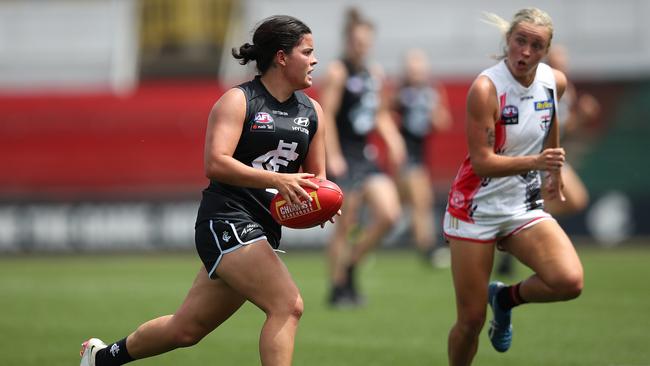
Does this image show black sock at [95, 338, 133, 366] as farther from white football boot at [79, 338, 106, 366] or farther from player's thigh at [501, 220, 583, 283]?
player's thigh at [501, 220, 583, 283]

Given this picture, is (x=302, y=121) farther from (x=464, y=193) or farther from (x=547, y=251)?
(x=547, y=251)

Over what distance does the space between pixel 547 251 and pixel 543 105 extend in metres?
0.88

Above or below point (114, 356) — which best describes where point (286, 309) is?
above

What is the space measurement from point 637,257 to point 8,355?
11162mm

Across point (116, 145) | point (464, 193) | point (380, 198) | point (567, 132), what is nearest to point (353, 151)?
point (380, 198)

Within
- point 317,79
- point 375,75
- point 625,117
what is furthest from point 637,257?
point 317,79

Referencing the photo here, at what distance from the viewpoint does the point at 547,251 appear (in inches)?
250

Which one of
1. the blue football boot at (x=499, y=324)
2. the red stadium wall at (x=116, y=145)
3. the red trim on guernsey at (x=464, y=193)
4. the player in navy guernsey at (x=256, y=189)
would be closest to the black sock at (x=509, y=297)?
the blue football boot at (x=499, y=324)

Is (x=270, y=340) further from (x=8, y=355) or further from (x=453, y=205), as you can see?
(x=8, y=355)

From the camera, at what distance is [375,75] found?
11891 mm

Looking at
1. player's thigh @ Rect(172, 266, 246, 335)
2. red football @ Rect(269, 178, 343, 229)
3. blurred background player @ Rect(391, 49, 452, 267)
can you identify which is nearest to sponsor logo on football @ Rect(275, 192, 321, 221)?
red football @ Rect(269, 178, 343, 229)

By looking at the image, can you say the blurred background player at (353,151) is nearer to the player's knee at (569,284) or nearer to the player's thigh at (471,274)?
the player's thigh at (471,274)

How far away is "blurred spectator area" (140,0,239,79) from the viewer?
26.3 metres

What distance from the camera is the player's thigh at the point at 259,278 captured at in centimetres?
573
